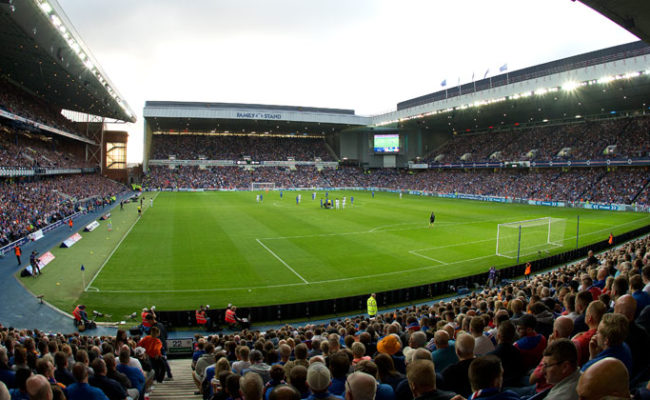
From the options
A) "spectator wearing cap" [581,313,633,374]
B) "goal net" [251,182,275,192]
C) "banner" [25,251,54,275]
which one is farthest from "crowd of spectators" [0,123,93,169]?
"spectator wearing cap" [581,313,633,374]

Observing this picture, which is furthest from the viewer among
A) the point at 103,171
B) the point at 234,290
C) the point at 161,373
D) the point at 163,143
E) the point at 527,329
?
the point at 163,143

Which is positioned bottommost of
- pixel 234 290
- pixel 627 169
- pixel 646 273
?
pixel 234 290

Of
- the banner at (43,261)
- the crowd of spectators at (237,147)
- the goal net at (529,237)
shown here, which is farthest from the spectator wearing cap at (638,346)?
the crowd of spectators at (237,147)

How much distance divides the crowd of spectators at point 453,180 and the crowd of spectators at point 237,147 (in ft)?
12.6

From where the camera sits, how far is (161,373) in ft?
29.1

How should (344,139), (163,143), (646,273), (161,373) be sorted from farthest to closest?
(344,139) < (163,143) < (161,373) < (646,273)

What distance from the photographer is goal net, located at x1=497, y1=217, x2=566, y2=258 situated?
25.8m

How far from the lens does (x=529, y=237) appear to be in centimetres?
2842

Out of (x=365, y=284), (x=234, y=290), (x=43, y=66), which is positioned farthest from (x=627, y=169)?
(x=43, y=66)

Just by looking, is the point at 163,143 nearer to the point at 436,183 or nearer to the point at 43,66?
the point at 43,66

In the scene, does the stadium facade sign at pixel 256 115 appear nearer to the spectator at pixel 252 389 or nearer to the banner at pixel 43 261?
the banner at pixel 43 261

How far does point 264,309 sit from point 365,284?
5.91 m

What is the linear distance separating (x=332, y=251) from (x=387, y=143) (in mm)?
64356

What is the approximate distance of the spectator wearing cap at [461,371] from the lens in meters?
3.89
